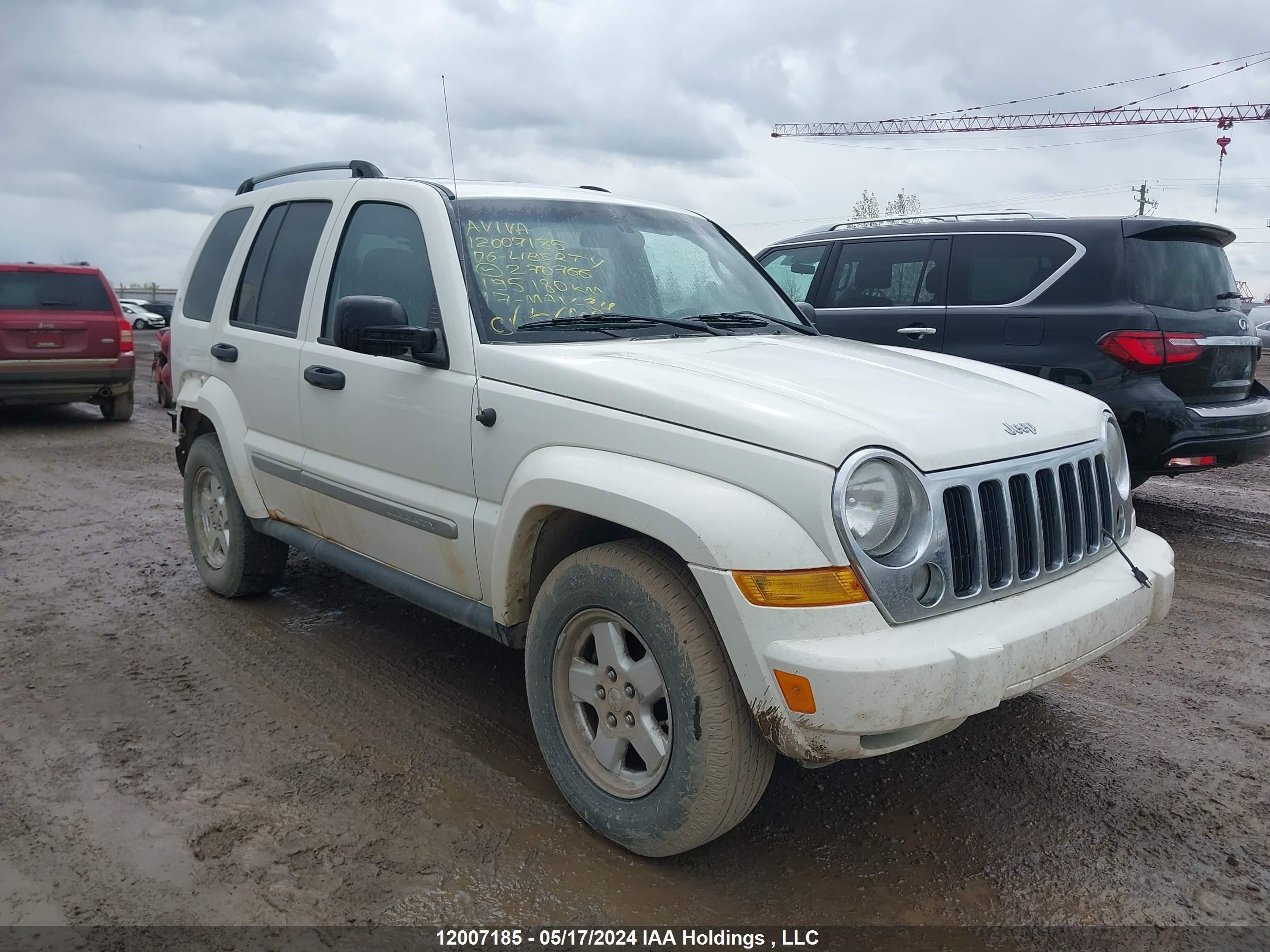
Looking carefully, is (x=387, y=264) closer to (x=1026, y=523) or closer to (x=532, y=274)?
(x=532, y=274)

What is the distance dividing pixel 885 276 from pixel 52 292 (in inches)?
387

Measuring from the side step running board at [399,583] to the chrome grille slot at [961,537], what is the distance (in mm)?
1416

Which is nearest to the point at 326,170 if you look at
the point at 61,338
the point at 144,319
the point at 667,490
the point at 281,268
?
the point at 281,268

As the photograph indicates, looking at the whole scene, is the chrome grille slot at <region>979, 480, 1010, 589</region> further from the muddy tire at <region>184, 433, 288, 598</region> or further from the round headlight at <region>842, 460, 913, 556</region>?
the muddy tire at <region>184, 433, 288, 598</region>

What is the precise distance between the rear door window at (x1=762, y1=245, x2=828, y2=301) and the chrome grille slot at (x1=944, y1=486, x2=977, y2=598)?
5.52 m

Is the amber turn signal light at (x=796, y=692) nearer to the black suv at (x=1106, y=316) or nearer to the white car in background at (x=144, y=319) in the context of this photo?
the black suv at (x=1106, y=316)

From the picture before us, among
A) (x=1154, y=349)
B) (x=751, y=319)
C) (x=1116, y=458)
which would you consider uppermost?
(x=751, y=319)

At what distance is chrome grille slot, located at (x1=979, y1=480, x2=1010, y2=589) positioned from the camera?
276 centimetres

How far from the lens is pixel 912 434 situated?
2.69 metres

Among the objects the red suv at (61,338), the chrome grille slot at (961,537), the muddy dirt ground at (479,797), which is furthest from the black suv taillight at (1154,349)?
the red suv at (61,338)

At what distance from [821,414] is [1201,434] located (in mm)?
4460

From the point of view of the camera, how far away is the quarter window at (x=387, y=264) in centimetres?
372

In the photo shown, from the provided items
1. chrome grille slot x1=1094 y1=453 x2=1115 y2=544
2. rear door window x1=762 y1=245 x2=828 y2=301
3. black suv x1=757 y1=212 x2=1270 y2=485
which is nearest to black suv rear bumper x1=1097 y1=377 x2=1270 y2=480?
black suv x1=757 y1=212 x2=1270 y2=485

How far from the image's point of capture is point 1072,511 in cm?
308
